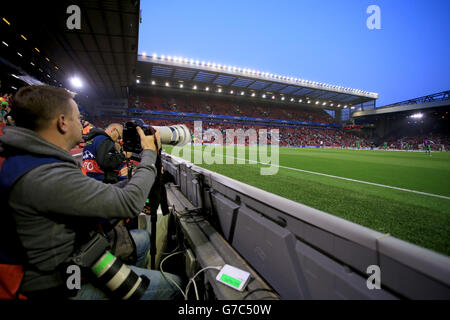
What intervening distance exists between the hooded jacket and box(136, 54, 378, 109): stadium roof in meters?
26.1

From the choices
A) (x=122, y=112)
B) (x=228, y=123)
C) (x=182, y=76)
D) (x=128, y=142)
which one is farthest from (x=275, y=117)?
(x=128, y=142)

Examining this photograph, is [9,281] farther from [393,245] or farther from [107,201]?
[393,245]

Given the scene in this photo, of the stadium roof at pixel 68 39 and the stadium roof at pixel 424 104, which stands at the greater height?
the stadium roof at pixel 424 104

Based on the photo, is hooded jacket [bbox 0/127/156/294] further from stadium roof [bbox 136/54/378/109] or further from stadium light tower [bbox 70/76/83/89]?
stadium roof [bbox 136/54/378/109]

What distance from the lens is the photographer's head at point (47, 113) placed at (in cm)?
95

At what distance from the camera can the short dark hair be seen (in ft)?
3.11

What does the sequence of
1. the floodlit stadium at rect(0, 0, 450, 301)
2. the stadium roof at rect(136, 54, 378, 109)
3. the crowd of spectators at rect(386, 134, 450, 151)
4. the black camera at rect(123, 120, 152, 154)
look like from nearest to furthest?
1. the floodlit stadium at rect(0, 0, 450, 301)
2. the black camera at rect(123, 120, 152, 154)
3. the stadium roof at rect(136, 54, 378, 109)
4. the crowd of spectators at rect(386, 134, 450, 151)

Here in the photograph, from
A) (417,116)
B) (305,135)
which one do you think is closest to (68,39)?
(305,135)

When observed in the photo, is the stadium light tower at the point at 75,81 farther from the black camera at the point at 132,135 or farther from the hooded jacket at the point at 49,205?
the hooded jacket at the point at 49,205

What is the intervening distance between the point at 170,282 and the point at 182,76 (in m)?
30.0

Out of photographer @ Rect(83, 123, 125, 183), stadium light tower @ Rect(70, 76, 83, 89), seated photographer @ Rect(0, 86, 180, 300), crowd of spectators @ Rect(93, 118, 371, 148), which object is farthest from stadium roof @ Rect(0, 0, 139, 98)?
crowd of spectators @ Rect(93, 118, 371, 148)

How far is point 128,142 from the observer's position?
1.53 meters

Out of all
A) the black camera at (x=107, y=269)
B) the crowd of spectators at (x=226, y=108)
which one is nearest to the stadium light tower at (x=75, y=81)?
the crowd of spectators at (x=226, y=108)

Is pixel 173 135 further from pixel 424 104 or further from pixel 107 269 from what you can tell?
pixel 424 104
